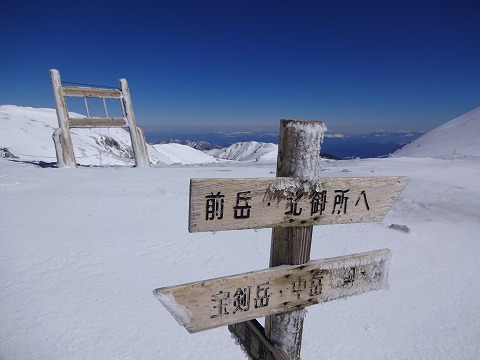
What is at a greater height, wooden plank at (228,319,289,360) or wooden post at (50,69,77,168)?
wooden post at (50,69,77,168)

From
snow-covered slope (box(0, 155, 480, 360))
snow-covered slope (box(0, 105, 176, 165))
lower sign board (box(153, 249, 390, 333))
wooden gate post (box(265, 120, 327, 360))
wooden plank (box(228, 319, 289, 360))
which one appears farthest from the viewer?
snow-covered slope (box(0, 105, 176, 165))

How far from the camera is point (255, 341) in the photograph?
6.37 ft

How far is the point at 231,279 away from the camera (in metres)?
1.57

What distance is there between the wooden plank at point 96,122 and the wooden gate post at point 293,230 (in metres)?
9.45

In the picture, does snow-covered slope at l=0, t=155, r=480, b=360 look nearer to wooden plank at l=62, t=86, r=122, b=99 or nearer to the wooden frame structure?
the wooden frame structure

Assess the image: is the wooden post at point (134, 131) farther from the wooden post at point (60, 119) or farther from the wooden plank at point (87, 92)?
the wooden post at point (60, 119)

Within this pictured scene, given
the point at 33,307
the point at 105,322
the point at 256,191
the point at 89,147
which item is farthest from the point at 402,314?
the point at 89,147

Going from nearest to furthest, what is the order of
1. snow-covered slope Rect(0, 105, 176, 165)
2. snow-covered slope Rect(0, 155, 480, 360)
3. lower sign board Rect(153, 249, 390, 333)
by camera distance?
lower sign board Rect(153, 249, 390, 333), snow-covered slope Rect(0, 155, 480, 360), snow-covered slope Rect(0, 105, 176, 165)

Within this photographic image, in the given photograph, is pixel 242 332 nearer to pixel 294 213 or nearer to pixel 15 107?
pixel 294 213

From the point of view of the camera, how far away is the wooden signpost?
1505 millimetres

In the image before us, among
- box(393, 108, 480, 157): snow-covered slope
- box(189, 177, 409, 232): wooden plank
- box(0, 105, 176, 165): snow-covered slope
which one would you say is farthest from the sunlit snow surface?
box(393, 108, 480, 157): snow-covered slope

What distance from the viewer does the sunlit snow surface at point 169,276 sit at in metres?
2.78

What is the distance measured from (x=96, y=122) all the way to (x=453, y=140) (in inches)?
788

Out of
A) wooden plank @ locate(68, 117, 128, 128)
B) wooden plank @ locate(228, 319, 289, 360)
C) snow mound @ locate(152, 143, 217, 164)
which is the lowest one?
snow mound @ locate(152, 143, 217, 164)
